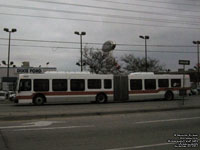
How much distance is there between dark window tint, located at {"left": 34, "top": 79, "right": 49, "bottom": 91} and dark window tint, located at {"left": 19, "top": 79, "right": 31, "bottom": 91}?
57 centimetres

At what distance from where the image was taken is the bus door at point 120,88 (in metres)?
23.5

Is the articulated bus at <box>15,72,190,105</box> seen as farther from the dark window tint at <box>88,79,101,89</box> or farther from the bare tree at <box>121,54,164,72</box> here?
the bare tree at <box>121,54,164,72</box>

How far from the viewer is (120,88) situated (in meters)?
23.7

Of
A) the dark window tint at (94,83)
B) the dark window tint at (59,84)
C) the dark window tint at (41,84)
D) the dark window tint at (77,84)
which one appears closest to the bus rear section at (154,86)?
the dark window tint at (94,83)

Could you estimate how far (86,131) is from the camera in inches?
348

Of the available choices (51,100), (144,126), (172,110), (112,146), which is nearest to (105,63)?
(51,100)

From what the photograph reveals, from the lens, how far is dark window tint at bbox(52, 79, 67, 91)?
21.5 metres

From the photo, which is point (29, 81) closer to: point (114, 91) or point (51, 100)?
point (51, 100)

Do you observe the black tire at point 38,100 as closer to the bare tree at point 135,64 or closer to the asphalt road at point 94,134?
the asphalt road at point 94,134

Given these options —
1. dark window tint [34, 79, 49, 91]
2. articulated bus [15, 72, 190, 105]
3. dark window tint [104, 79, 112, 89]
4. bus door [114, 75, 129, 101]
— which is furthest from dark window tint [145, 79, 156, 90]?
dark window tint [34, 79, 49, 91]

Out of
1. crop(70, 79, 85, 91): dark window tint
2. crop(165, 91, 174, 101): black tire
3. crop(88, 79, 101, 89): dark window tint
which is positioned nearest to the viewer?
crop(70, 79, 85, 91): dark window tint

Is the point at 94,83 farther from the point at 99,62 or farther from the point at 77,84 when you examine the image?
the point at 99,62

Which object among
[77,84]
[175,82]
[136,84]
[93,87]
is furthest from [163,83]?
[77,84]

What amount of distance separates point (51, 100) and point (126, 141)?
1473 cm
